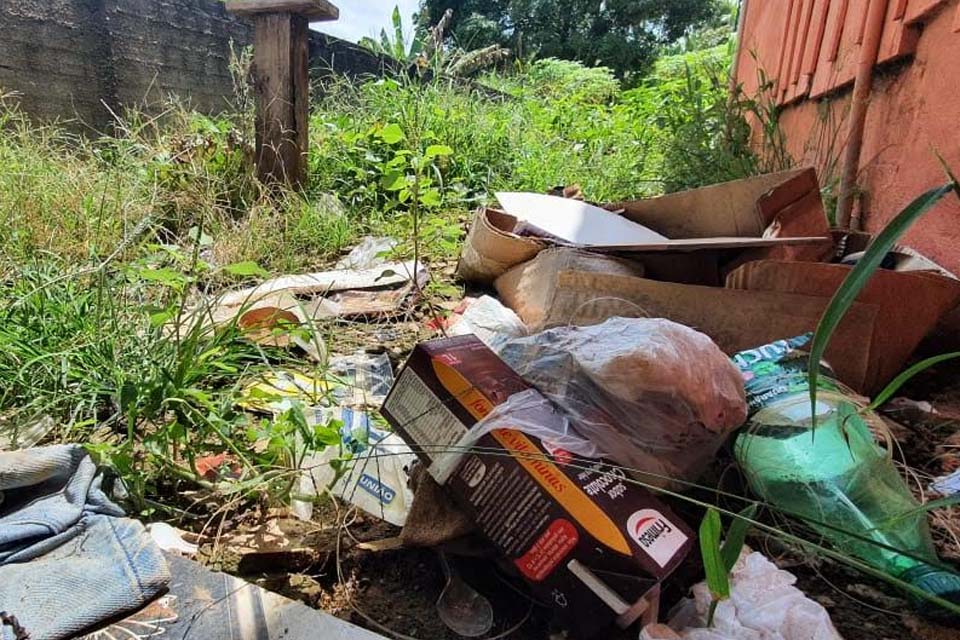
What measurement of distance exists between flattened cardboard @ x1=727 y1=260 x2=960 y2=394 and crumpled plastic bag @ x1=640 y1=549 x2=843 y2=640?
2.70ft

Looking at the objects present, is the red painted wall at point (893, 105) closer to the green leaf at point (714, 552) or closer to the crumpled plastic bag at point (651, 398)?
→ the crumpled plastic bag at point (651, 398)

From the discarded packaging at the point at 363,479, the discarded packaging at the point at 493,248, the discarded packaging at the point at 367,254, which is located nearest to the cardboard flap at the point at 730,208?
the discarded packaging at the point at 493,248

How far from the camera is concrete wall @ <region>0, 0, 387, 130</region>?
13.5 feet

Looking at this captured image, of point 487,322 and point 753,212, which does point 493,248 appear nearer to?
point 487,322

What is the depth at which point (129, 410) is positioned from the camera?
1246 millimetres

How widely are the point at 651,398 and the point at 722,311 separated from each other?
0.71 meters

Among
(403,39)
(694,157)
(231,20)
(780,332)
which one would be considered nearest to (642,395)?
(780,332)

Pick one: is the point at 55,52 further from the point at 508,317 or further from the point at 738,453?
the point at 738,453

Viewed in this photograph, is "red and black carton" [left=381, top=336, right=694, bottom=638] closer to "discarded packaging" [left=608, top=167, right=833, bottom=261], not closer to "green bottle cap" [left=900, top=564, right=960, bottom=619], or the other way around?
"green bottle cap" [left=900, top=564, right=960, bottom=619]

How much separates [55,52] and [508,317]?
435 cm

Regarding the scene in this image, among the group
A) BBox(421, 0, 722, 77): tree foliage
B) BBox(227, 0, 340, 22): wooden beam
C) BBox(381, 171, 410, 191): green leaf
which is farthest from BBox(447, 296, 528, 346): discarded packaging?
BBox(421, 0, 722, 77): tree foliage

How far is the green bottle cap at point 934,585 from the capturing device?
33.9 inches

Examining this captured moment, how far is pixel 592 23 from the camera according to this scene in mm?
19969

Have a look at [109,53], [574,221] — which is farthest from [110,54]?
[574,221]
